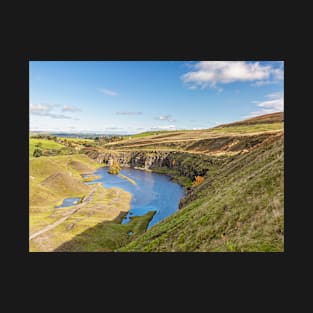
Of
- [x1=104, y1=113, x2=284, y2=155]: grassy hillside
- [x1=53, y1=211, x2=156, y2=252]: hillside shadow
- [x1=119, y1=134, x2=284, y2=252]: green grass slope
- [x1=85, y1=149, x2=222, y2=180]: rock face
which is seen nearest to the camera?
[x1=119, y1=134, x2=284, y2=252]: green grass slope

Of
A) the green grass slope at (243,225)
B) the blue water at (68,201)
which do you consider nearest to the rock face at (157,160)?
the blue water at (68,201)

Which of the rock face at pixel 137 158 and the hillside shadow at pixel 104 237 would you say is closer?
the hillside shadow at pixel 104 237

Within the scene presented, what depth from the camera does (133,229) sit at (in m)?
38.6

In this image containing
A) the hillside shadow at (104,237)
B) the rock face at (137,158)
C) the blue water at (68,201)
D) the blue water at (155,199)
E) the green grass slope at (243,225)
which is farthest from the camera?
the rock face at (137,158)

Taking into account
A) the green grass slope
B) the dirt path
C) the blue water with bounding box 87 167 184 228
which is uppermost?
the green grass slope

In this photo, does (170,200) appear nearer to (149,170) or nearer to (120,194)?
(120,194)

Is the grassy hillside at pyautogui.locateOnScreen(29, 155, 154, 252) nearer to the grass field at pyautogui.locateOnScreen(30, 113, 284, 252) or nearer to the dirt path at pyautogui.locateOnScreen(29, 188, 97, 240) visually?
Result: the grass field at pyautogui.locateOnScreen(30, 113, 284, 252)

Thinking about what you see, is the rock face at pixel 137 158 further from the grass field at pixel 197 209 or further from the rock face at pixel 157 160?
the grass field at pixel 197 209

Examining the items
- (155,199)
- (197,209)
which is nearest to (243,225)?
(197,209)

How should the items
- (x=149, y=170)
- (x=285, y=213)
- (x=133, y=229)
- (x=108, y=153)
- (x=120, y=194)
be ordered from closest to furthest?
(x=285, y=213)
(x=133, y=229)
(x=120, y=194)
(x=149, y=170)
(x=108, y=153)

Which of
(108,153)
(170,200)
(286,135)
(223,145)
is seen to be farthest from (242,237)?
(108,153)

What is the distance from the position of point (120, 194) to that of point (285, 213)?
57.2 meters

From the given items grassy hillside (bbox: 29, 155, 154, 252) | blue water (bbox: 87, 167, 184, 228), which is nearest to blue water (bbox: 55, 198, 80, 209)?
grassy hillside (bbox: 29, 155, 154, 252)

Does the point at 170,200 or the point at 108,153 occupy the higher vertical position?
the point at 108,153
